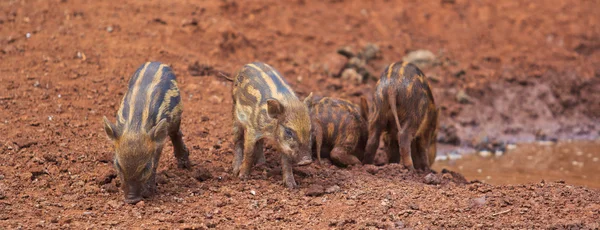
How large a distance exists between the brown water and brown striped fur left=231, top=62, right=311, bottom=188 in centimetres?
378

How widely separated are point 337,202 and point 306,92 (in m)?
4.83

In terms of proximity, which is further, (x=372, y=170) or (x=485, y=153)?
(x=485, y=153)

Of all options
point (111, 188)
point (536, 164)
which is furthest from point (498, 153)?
point (111, 188)

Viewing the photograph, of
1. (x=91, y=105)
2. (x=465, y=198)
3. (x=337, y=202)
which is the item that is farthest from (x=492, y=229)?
(x=91, y=105)

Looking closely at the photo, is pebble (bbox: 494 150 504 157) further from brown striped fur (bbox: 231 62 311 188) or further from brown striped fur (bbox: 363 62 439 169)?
brown striped fur (bbox: 231 62 311 188)


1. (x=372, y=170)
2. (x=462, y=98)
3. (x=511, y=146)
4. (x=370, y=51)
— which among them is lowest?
(x=511, y=146)

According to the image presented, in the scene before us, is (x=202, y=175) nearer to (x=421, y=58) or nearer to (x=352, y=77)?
(x=352, y=77)

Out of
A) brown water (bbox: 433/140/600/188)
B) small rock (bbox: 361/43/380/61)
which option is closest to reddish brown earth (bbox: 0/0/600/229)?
small rock (bbox: 361/43/380/61)

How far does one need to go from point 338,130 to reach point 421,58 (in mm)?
5508

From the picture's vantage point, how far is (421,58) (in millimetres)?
15062

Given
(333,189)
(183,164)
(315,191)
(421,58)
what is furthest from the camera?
(421,58)

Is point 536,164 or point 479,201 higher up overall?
point 479,201

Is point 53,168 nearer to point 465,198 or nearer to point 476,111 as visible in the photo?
point 465,198

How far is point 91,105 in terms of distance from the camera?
34.9ft
